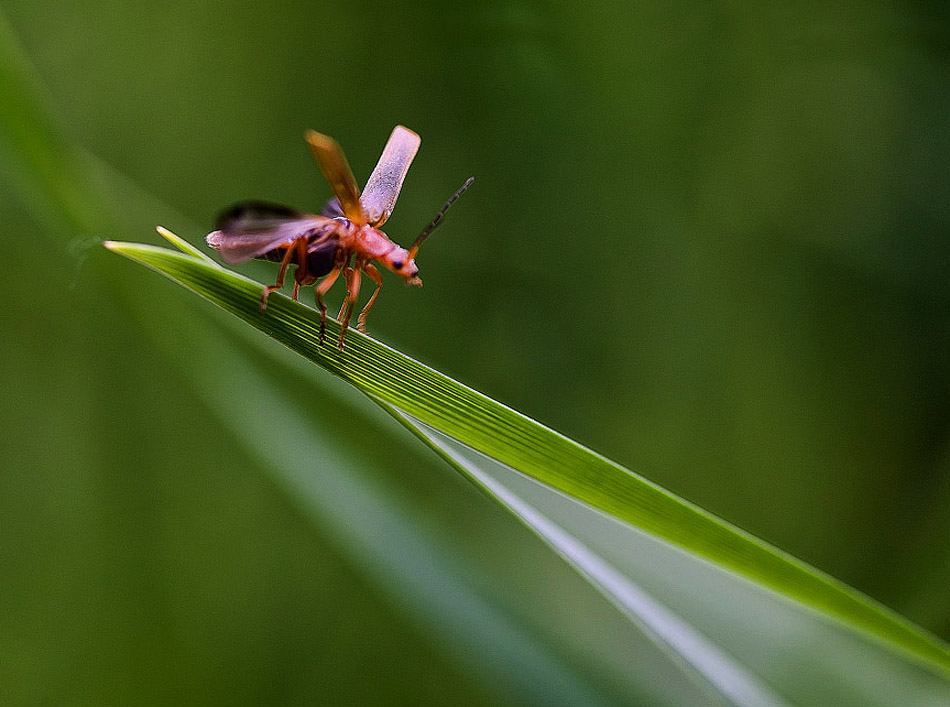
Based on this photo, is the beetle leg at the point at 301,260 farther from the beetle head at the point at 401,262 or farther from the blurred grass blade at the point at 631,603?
the blurred grass blade at the point at 631,603

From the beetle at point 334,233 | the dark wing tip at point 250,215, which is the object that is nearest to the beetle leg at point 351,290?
the beetle at point 334,233

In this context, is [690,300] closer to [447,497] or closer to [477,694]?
[447,497]

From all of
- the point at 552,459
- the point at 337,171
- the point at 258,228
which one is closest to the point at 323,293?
the point at 258,228

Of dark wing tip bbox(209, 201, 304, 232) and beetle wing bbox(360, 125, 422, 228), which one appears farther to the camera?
beetle wing bbox(360, 125, 422, 228)

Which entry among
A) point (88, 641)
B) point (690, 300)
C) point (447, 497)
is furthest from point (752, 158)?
point (88, 641)

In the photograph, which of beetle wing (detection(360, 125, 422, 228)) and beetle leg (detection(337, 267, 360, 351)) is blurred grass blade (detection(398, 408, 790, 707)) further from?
beetle wing (detection(360, 125, 422, 228))

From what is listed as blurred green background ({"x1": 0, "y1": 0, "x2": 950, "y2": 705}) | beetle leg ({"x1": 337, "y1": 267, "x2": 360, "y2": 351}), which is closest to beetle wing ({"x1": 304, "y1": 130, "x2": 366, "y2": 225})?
beetle leg ({"x1": 337, "y1": 267, "x2": 360, "y2": 351})

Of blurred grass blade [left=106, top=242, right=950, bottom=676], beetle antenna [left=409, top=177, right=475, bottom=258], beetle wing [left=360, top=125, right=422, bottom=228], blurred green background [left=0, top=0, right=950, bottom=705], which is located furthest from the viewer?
blurred green background [left=0, top=0, right=950, bottom=705]

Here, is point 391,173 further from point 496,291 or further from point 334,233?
point 496,291

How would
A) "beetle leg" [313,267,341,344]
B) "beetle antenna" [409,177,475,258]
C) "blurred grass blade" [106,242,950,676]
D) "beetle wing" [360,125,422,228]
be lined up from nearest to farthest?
"blurred grass blade" [106,242,950,676] → "beetle leg" [313,267,341,344] → "beetle antenna" [409,177,475,258] → "beetle wing" [360,125,422,228]
